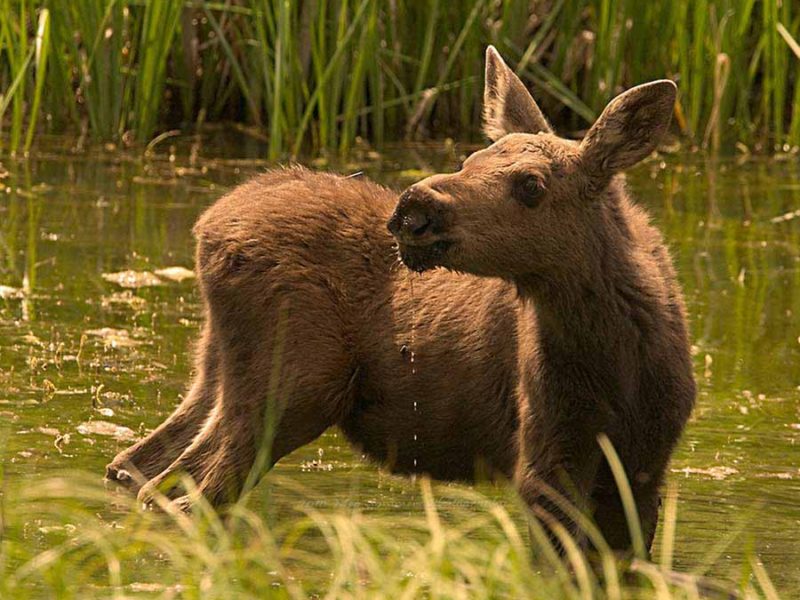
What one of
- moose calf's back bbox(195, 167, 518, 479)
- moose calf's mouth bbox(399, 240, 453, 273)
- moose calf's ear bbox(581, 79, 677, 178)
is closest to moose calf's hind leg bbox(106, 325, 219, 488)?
moose calf's back bbox(195, 167, 518, 479)

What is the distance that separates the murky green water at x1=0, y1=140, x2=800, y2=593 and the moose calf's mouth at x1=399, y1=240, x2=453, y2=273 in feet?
3.77

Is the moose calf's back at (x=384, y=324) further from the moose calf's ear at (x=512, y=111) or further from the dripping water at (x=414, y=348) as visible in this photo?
the moose calf's ear at (x=512, y=111)

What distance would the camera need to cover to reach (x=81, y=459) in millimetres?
6879

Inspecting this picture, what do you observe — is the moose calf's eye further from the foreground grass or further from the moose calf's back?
the foreground grass

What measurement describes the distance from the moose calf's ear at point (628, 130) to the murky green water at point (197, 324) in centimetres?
126

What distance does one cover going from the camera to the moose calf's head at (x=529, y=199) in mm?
5637

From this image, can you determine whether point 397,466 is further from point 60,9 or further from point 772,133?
point 772,133

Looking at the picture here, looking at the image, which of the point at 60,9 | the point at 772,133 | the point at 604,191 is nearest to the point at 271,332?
the point at 604,191

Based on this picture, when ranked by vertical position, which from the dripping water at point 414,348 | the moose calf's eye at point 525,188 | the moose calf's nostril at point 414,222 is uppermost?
the moose calf's eye at point 525,188

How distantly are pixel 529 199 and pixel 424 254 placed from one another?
1.41 feet

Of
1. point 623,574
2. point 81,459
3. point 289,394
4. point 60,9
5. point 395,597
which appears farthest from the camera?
point 60,9

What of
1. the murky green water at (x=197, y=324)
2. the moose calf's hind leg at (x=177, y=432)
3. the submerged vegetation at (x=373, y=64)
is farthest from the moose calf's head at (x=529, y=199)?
the submerged vegetation at (x=373, y=64)

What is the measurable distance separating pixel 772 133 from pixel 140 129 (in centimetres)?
506

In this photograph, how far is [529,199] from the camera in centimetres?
584
